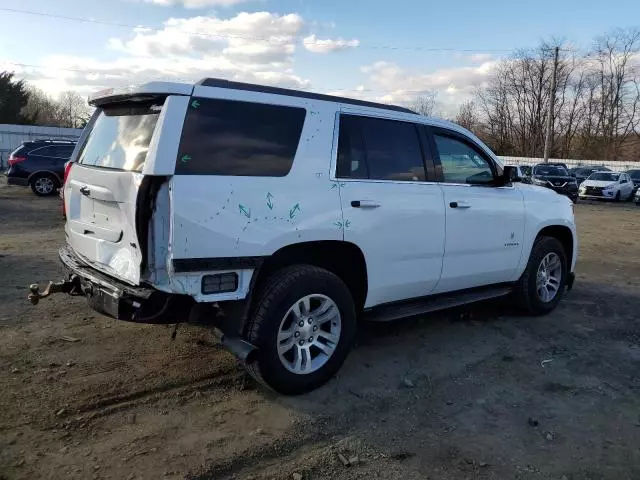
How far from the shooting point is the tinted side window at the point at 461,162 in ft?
16.8

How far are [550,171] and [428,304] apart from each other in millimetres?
24401

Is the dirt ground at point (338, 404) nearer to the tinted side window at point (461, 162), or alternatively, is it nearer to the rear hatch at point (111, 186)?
the rear hatch at point (111, 186)

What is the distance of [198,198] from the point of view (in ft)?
11.3

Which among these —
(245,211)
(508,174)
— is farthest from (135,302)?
(508,174)

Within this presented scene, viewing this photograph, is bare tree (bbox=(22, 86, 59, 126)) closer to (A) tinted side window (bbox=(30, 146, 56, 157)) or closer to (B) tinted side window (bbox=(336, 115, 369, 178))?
(A) tinted side window (bbox=(30, 146, 56, 157))

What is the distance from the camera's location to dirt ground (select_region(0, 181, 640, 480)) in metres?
3.25

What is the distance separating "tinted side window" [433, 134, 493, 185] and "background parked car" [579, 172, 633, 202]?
2437 centimetres

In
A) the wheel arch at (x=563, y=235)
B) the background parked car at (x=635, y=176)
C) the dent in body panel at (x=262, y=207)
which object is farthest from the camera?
the background parked car at (x=635, y=176)

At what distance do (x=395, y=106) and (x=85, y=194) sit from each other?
2668 mm

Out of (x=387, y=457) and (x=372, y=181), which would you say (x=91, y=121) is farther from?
(x=387, y=457)

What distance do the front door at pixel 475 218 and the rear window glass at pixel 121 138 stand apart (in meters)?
2.58

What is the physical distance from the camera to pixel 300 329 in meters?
4.08

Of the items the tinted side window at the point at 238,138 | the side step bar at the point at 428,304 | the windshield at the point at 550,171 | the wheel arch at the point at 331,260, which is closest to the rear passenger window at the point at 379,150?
the tinted side window at the point at 238,138

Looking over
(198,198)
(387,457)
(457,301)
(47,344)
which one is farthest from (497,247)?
(47,344)
